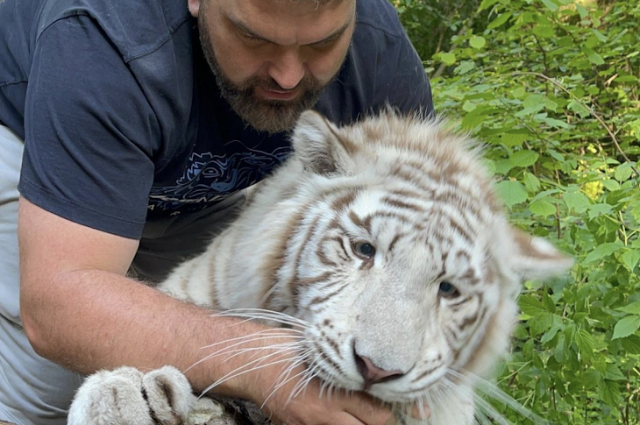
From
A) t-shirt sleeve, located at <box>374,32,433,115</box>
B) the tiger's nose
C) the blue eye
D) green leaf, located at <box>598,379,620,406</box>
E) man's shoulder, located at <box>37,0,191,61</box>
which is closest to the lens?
the tiger's nose

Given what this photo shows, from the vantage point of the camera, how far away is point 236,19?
2342 mm

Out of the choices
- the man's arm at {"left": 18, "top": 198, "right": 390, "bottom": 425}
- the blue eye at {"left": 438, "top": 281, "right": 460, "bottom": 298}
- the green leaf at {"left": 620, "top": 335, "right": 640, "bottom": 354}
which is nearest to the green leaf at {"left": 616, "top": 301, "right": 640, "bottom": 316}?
the green leaf at {"left": 620, "top": 335, "right": 640, "bottom": 354}

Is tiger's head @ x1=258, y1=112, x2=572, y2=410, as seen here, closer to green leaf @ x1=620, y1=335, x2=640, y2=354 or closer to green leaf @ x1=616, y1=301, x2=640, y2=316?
green leaf @ x1=616, y1=301, x2=640, y2=316

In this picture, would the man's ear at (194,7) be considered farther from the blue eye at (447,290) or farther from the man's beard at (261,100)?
the blue eye at (447,290)

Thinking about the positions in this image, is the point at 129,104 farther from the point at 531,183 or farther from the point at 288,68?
the point at 531,183

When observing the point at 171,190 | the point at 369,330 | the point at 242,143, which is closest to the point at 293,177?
the point at 242,143

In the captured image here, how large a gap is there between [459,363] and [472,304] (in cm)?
19

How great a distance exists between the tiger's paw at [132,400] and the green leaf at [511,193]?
4.59ft

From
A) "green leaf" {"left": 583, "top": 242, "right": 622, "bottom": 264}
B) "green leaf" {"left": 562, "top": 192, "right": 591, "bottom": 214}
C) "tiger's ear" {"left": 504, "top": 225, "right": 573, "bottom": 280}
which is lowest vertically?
"green leaf" {"left": 583, "top": 242, "right": 622, "bottom": 264}

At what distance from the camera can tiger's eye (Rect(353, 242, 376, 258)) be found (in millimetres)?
2041

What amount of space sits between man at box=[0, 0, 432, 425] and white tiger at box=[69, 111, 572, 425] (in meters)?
0.18

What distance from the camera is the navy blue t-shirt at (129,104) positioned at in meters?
2.27

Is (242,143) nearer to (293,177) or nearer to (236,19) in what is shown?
(293,177)

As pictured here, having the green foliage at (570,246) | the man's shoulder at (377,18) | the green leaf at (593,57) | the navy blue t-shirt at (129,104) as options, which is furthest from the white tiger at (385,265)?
the green leaf at (593,57)
